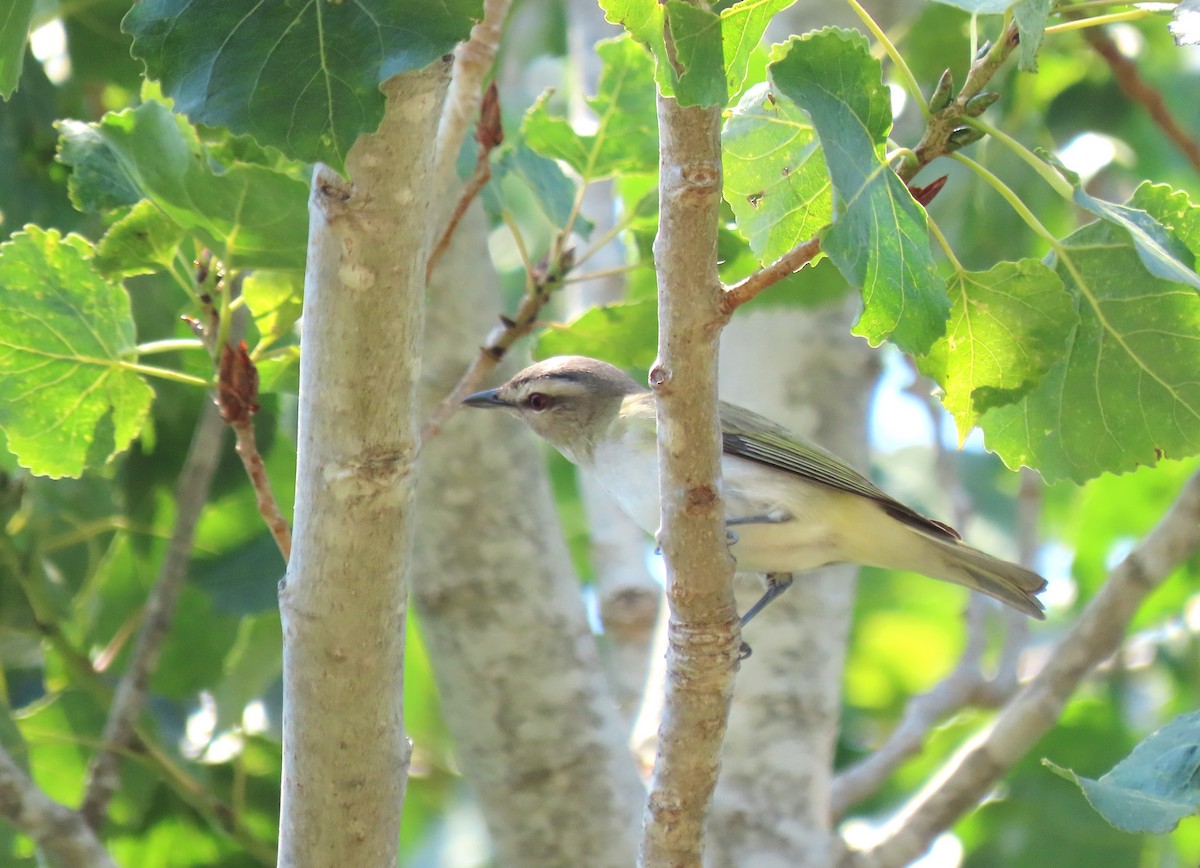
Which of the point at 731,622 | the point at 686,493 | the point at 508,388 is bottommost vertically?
the point at 731,622

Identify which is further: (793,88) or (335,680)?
(335,680)

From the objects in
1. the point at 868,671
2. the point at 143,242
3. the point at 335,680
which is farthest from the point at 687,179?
the point at 868,671

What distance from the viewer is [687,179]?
2.11 meters

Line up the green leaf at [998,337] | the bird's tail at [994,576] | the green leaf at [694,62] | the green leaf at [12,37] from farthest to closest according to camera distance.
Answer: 1. the bird's tail at [994,576]
2. the green leaf at [998,337]
3. the green leaf at [12,37]
4. the green leaf at [694,62]

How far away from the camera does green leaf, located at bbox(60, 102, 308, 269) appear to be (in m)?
2.73

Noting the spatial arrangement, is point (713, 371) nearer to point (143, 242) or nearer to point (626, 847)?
point (143, 242)

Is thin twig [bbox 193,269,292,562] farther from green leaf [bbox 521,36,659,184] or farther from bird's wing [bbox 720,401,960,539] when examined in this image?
bird's wing [bbox 720,401,960,539]

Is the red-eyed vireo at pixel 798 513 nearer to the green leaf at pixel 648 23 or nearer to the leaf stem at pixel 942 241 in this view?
the leaf stem at pixel 942 241

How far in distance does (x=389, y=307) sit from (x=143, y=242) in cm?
97

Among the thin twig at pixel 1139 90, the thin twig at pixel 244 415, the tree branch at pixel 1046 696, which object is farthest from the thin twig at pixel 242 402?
the thin twig at pixel 1139 90

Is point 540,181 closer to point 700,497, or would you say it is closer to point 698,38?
point 700,497

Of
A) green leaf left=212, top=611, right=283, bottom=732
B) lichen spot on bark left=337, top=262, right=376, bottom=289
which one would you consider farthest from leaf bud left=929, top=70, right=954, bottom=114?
green leaf left=212, top=611, right=283, bottom=732

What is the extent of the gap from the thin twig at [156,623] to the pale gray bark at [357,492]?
1.47m

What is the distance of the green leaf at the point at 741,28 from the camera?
204 cm
